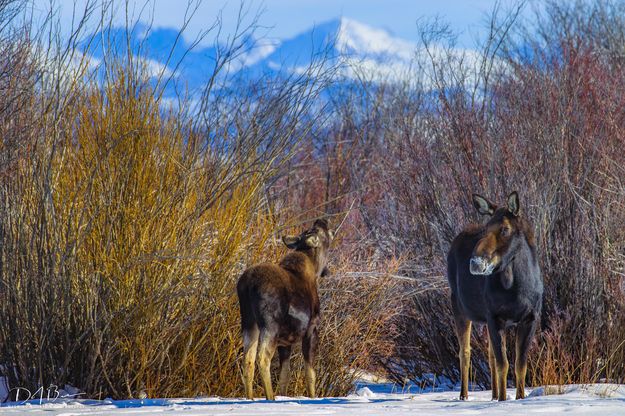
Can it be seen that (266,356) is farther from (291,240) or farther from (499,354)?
(499,354)

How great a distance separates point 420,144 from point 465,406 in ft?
22.9

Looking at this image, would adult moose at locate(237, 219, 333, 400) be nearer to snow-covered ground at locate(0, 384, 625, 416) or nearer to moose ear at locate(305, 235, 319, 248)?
moose ear at locate(305, 235, 319, 248)

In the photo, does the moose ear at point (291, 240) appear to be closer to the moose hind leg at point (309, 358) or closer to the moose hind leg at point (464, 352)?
the moose hind leg at point (309, 358)

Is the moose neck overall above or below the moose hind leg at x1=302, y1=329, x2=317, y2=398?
above

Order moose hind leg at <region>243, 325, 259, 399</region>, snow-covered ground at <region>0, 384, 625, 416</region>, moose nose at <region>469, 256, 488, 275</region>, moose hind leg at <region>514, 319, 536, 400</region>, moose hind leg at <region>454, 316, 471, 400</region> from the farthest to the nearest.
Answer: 1. moose hind leg at <region>454, 316, 471, 400</region>
2. moose hind leg at <region>514, 319, 536, 400</region>
3. moose hind leg at <region>243, 325, 259, 399</region>
4. moose nose at <region>469, 256, 488, 275</region>
5. snow-covered ground at <region>0, 384, 625, 416</region>

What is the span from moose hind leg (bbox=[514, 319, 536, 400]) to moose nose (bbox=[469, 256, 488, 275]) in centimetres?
66

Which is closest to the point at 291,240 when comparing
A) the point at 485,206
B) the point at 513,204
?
the point at 485,206

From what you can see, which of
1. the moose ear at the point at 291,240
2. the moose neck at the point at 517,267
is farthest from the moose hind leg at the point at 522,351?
the moose ear at the point at 291,240

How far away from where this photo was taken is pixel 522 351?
727cm

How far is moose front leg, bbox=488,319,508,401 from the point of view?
718cm

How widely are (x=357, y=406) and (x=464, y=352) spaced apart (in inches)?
61.9

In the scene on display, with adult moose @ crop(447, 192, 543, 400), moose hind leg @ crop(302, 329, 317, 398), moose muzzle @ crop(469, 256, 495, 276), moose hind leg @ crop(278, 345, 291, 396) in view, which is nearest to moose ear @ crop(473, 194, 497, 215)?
adult moose @ crop(447, 192, 543, 400)

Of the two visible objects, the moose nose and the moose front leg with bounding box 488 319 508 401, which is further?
the moose front leg with bounding box 488 319 508 401

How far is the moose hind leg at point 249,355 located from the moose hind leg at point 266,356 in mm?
97
